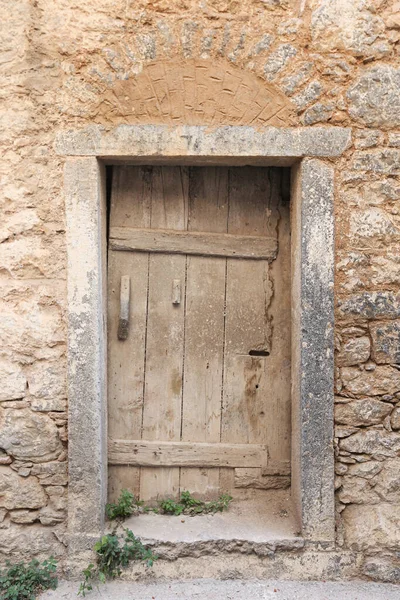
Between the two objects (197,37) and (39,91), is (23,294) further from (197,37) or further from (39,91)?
(197,37)

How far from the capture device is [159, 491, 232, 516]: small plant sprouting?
2.94 metres

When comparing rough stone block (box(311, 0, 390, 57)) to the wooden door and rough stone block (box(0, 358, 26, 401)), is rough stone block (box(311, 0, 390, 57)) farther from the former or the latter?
rough stone block (box(0, 358, 26, 401))

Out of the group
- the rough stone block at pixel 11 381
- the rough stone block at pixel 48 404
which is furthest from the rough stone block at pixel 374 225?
the rough stone block at pixel 11 381

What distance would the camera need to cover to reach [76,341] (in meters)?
2.74

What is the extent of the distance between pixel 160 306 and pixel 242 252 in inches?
21.2

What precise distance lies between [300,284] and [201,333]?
62 centimetres

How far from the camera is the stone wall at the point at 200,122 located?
2676 millimetres

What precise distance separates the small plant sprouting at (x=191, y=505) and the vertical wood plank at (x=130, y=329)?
0.64 ft

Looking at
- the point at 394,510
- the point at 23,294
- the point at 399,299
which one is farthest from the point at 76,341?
the point at 394,510

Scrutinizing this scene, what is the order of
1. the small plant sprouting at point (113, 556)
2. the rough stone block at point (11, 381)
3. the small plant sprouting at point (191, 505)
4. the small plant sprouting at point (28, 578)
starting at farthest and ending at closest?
the small plant sprouting at point (191, 505), the rough stone block at point (11, 381), the small plant sprouting at point (113, 556), the small plant sprouting at point (28, 578)

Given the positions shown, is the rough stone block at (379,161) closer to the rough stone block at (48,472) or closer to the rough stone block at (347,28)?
the rough stone block at (347,28)

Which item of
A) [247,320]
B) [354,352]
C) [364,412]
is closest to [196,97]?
[247,320]

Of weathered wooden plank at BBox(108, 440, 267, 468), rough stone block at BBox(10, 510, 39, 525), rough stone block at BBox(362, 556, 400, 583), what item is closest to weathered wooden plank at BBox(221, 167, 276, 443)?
weathered wooden plank at BBox(108, 440, 267, 468)

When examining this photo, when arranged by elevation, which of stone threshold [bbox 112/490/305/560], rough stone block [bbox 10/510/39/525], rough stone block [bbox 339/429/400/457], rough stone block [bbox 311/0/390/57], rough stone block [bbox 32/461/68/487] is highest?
rough stone block [bbox 311/0/390/57]
